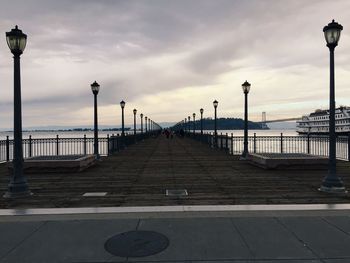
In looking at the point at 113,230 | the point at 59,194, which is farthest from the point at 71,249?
the point at 59,194

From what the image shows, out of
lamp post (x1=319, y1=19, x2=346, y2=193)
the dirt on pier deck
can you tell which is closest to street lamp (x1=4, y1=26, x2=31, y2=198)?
the dirt on pier deck

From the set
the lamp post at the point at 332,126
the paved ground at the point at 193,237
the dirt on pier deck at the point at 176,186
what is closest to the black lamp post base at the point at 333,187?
the lamp post at the point at 332,126

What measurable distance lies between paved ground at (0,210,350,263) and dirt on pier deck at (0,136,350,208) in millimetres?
1369

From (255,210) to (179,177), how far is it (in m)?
5.36

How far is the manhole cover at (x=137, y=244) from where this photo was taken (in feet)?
17.2

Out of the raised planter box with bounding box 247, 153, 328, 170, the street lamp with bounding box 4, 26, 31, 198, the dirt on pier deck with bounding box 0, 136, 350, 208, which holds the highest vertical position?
the street lamp with bounding box 4, 26, 31, 198

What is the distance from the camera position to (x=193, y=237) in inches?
229

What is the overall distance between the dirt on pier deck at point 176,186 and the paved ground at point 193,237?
1.37m

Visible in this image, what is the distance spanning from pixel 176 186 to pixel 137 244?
520 centimetres

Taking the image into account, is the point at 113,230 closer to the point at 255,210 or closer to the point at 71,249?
the point at 71,249

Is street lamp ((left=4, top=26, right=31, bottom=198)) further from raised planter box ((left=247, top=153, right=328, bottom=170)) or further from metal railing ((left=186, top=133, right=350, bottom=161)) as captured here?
metal railing ((left=186, top=133, right=350, bottom=161))

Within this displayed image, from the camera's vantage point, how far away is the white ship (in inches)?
3474

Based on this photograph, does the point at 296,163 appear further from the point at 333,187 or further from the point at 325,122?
the point at 325,122

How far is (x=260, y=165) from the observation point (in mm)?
15234
